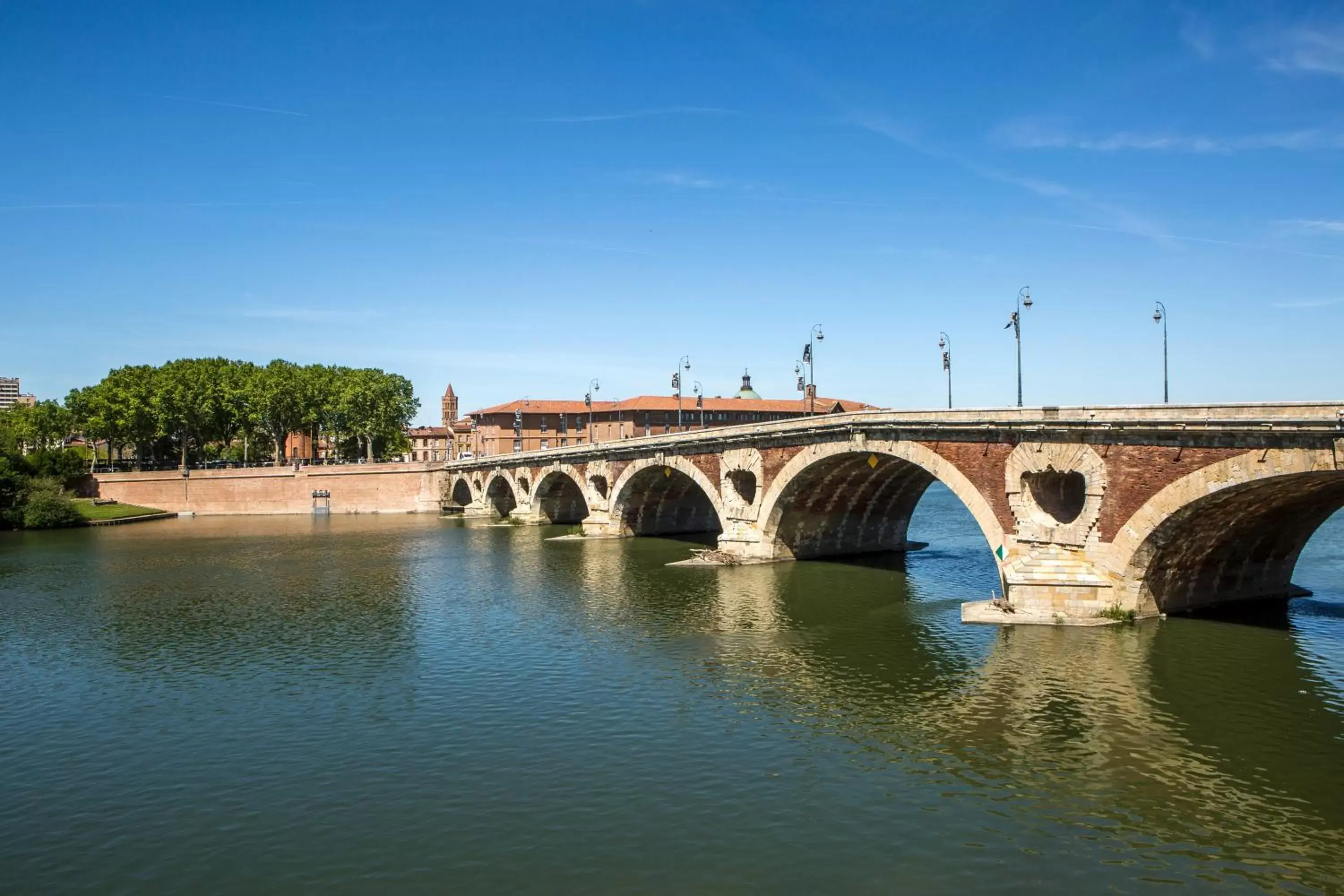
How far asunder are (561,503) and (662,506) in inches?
655

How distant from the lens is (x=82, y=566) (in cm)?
5619

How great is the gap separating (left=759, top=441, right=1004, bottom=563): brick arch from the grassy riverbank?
72108mm

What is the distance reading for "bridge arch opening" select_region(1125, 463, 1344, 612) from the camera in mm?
26656

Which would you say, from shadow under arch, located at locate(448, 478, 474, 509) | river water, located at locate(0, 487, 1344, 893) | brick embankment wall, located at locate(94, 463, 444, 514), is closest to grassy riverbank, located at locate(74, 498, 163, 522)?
brick embankment wall, located at locate(94, 463, 444, 514)

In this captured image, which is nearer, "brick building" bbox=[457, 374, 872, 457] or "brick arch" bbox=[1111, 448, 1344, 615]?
"brick arch" bbox=[1111, 448, 1344, 615]

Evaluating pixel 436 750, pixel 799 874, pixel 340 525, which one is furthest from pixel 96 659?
pixel 340 525

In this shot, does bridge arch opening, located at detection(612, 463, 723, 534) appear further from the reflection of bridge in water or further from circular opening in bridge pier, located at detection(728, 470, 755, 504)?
the reflection of bridge in water

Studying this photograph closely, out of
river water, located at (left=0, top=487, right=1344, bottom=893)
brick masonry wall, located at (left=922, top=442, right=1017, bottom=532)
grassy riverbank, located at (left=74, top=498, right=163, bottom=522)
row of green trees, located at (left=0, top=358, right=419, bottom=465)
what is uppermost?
row of green trees, located at (left=0, top=358, right=419, bottom=465)

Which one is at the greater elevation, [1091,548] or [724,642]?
[1091,548]

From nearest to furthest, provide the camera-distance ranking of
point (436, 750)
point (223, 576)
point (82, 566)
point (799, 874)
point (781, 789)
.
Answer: point (799, 874) → point (781, 789) → point (436, 750) → point (223, 576) → point (82, 566)

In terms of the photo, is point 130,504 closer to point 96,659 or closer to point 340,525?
point 340,525

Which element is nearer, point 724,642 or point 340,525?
point 724,642

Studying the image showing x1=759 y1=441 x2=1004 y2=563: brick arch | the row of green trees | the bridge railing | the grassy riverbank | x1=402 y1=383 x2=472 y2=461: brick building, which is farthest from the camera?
x1=402 y1=383 x2=472 y2=461: brick building

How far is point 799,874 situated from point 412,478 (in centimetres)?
9652
